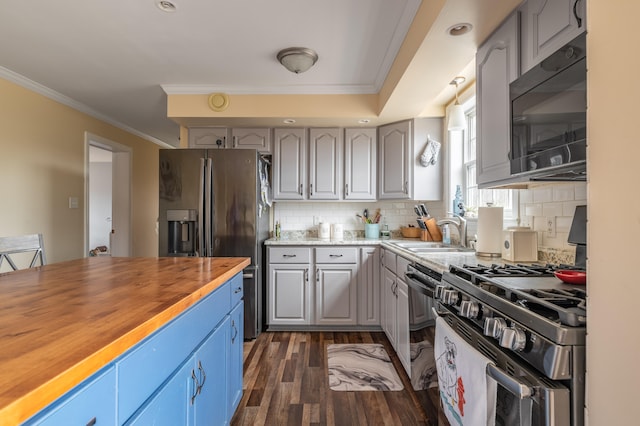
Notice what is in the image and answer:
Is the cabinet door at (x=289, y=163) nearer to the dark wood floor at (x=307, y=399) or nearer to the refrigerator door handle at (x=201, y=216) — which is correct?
the refrigerator door handle at (x=201, y=216)

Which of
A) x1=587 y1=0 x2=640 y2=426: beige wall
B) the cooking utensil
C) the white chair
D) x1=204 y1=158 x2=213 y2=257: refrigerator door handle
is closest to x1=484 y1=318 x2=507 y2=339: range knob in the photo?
x1=587 y1=0 x2=640 y2=426: beige wall

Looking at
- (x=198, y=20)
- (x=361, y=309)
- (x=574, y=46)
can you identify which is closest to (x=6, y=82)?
(x=198, y=20)

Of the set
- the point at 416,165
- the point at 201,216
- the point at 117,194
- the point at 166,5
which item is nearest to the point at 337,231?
the point at 416,165

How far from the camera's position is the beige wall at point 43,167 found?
3002 millimetres

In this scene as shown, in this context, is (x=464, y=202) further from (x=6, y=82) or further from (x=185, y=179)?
(x=6, y=82)

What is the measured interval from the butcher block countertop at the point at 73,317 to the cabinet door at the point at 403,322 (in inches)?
49.8

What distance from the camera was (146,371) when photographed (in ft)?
2.78

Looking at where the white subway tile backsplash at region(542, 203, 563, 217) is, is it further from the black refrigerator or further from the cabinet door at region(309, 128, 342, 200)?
the black refrigerator

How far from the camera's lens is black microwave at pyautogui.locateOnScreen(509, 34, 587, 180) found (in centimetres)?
106

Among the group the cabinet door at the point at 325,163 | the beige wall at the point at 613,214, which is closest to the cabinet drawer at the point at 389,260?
the cabinet door at the point at 325,163

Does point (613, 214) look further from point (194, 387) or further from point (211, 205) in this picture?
point (211, 205)

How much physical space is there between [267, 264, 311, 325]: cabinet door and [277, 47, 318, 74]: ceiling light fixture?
1828 mm

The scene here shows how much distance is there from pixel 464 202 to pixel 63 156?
4.32 m

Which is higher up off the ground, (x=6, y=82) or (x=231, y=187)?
(x=6, y=82)
